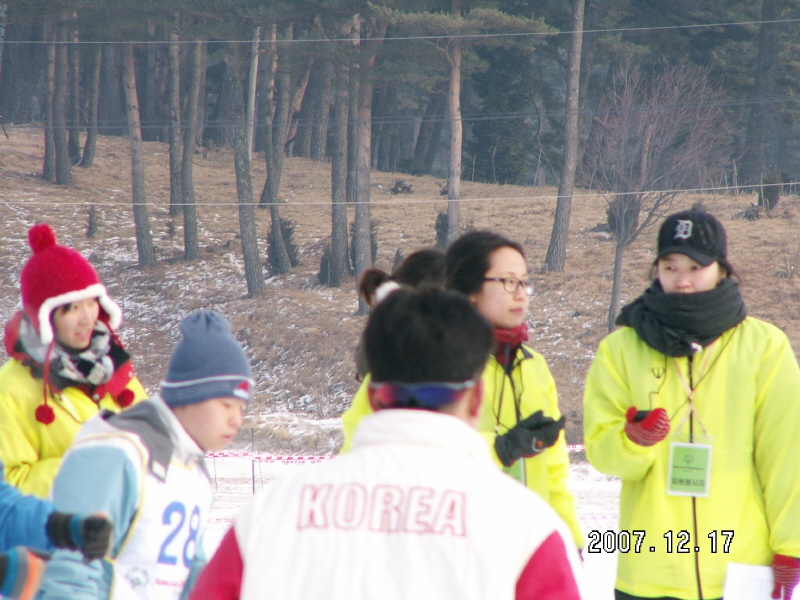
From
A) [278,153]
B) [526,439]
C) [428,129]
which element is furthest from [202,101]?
[526,439]

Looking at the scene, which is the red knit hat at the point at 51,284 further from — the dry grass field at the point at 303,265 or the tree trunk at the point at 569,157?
the tree trunk at the point at 569,157

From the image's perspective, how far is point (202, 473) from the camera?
2324 mm

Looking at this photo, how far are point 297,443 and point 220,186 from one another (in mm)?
17700

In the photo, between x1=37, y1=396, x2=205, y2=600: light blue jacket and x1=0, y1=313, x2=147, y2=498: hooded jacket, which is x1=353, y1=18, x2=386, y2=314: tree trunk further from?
x1=37, y1=396, x2=205, y2=600: light blue jacket

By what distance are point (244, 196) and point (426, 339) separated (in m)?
23.9

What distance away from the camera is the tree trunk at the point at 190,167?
1020 inches

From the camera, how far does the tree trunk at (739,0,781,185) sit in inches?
1022

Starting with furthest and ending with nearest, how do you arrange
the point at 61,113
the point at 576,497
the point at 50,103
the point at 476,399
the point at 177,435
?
the point at 50,103 → the point at 61,113 → the point at 576,497 → the point at 177,435 → the point at 476,399

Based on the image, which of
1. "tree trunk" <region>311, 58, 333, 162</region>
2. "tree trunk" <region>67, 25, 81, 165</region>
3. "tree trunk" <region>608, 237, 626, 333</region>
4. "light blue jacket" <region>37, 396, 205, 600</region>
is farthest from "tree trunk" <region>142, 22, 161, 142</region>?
"light blue jacket" <region>37, 396, 205, 600</region>

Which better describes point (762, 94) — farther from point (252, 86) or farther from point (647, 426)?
point (647, 426)

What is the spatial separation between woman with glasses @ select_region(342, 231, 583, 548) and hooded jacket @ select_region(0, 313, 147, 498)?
2.88 feet

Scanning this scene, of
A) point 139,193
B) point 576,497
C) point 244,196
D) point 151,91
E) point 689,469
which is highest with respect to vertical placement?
point 151,91

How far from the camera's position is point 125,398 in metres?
2.94

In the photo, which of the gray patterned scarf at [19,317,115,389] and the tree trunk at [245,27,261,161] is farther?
the tree trunk at [245,27,261,161]
